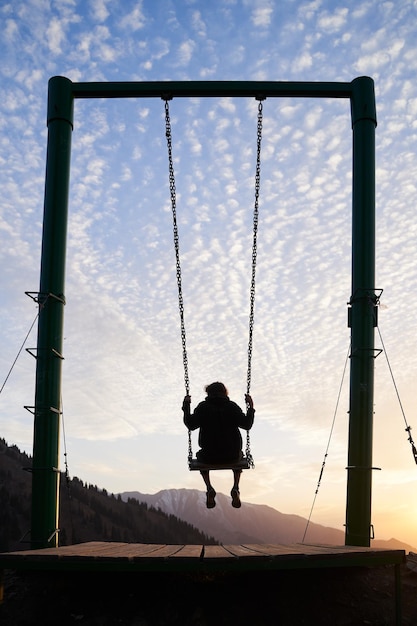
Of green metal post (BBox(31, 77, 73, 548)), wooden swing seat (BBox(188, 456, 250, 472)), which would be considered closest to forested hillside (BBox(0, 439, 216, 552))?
green metal post (BBox(31, 77, 73, 548))

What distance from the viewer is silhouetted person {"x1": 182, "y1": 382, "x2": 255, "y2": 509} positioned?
8.98 metres

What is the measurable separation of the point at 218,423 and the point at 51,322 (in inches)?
110

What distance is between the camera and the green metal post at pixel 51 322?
30.1ft

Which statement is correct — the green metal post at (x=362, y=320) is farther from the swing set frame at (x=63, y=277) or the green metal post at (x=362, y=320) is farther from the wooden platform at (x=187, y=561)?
the wooden platform at (x=187, y=561)

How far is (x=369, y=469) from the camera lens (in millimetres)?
9211

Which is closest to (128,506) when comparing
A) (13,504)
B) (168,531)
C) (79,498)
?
(168,531)

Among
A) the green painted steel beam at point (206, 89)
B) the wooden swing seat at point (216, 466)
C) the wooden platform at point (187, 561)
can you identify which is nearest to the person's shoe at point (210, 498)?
the wooden swing seat at point (216, 466)

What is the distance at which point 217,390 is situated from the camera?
9305 millimetres

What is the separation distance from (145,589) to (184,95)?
24.3 ft

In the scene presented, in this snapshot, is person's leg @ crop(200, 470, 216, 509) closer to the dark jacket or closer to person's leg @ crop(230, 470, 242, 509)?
person's leg @ crop(230, 470, 242, 509)

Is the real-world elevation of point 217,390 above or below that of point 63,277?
below

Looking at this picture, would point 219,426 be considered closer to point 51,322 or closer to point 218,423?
point 218,423

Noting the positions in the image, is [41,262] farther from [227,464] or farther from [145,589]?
[145,589]


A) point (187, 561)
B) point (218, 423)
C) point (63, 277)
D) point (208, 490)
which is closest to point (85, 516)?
point (208, 490)
